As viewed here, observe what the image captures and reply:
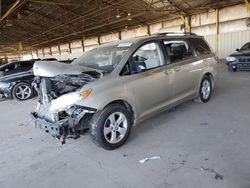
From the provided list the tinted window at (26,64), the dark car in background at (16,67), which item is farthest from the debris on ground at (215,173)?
the tinted window at (26,64)

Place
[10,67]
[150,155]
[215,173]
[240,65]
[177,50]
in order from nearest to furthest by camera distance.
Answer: [215,173] → [150,155] → [177,50] → [10,67] → [240,65]

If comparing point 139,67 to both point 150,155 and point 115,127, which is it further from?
point 150,155

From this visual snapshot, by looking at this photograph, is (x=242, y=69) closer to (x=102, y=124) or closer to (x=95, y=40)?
(x=102, y=124)

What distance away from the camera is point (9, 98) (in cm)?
838

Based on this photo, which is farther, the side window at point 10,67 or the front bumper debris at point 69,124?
the side window at point 10,67

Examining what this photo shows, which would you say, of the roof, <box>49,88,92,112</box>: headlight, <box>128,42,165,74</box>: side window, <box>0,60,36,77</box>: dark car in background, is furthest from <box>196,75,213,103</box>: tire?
the roof

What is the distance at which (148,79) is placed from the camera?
350 cm

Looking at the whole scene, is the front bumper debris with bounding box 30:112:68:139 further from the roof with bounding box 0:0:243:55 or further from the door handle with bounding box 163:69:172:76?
the roof with bounding box 0:0:243:55

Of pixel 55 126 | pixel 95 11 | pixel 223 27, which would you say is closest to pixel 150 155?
pixel 55 126

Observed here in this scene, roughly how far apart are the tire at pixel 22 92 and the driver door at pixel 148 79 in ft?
18.8

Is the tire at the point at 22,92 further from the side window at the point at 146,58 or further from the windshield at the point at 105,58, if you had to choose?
the side window at the point at 146,58

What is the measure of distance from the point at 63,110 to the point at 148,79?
139 centimetres

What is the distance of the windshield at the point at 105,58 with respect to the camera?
344 cm

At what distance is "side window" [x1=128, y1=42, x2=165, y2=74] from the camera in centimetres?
340
